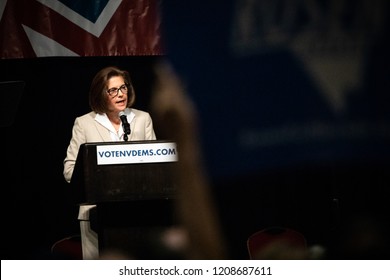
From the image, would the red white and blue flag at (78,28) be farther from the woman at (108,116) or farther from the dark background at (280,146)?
the woman at (108,116)

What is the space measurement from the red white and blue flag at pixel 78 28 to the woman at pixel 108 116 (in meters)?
0.64

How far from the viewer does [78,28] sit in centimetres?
452

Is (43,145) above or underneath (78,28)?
underneath

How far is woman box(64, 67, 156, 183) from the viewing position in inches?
152

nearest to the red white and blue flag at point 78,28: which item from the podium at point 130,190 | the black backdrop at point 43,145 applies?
the black backdrop at point 43,145

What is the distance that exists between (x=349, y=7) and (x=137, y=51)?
4.12 ft

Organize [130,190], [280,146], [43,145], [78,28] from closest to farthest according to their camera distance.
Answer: [130,190]
[280,146]
[78,28]
[43,145]

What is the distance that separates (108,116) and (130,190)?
2.13ft

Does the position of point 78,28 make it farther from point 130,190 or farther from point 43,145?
point 130,190

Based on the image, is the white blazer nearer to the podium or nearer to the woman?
the woman

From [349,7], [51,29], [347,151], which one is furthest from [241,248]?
[51,29]

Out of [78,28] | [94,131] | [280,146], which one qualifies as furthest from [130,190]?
[78,28]

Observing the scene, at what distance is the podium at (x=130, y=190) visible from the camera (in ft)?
11.3
